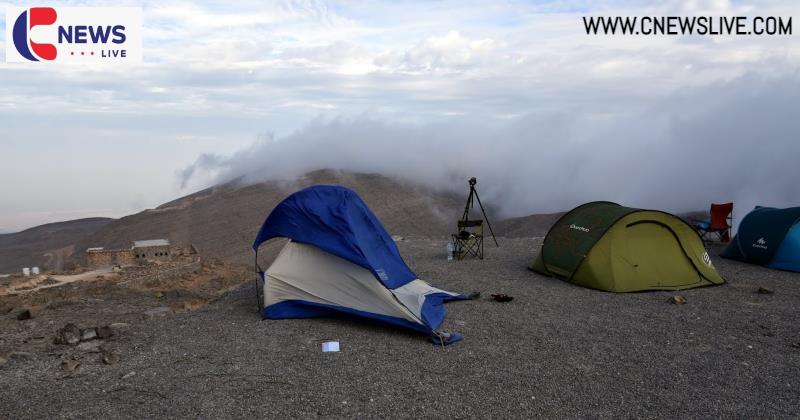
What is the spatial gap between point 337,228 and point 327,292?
41.8 inches

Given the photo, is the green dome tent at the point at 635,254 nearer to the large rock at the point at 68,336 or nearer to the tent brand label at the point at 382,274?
the tent brand label at the point at 382,274

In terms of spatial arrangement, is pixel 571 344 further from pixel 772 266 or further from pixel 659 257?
pixel 772 266

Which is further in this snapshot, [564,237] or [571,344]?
[564,237]

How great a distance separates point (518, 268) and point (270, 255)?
19799 mm

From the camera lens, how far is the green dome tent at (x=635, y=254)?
1221cm

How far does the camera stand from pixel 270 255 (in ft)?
105

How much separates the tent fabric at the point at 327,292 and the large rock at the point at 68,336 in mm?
2769

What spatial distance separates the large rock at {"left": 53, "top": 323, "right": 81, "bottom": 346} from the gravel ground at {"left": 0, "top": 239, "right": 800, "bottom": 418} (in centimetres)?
25

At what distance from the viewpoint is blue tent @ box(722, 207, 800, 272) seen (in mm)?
14398

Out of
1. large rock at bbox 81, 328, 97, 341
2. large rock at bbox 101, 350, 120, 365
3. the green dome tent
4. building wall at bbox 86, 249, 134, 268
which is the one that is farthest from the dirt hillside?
the green dome tent

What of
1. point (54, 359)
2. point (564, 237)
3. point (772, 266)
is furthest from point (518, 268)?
point (54, 359)

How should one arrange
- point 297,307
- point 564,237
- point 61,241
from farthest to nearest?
point 61,241 → point 564,237 → point 297,307

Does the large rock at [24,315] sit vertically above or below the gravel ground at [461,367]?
above

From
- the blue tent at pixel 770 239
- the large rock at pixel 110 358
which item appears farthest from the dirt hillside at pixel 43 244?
the blue tent at pixel 770 239
